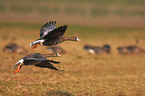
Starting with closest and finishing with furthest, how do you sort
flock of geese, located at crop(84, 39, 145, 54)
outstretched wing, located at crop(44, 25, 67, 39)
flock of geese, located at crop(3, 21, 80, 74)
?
flock of geese, located at crop(3, 21, 80, 74) < outstretched wing, located at crop(44, 25, 67, 39) < flock of geese, located at crop(84, 39, 145, 54)

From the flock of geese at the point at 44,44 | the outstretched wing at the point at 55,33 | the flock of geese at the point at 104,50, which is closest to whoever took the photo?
the flock of geese at the point at 44,44

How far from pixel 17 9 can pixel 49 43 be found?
82.2 m

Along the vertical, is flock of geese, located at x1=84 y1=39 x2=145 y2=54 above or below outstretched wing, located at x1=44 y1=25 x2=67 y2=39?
above

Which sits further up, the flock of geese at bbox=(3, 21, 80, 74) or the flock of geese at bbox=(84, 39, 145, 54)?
the flock of geese at bbox=(84, 39, 145, 54)

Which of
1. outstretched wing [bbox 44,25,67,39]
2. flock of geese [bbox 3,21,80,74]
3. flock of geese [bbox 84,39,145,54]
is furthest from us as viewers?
flock of geese [bbox 84,39,145,54]

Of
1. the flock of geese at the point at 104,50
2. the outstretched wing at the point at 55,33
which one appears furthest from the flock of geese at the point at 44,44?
the flock of geese at the point at 104,50

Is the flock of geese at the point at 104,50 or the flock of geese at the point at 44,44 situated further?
the flock of geese at the point at 104,50

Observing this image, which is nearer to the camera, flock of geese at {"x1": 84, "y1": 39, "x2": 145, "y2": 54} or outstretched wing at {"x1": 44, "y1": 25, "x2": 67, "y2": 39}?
outstretched wing at {"x1": 44, "y1": 25, "x2": 67, "y2": 39}

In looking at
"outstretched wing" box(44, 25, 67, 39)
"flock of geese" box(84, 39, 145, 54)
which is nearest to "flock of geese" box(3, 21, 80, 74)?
"outstretched wing" box(44, 25, 67, 39)

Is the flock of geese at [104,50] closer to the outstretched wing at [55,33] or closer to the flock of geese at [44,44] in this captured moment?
the flock of geese at [44,44]

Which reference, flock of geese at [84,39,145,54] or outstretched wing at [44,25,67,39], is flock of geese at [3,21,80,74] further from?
flock of geese at [84,39,145,54]

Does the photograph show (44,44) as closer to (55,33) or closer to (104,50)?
(55,33)

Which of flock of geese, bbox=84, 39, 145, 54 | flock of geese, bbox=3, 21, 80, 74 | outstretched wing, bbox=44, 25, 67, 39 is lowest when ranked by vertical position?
flock of geese, bbox=3, 21, 80, 74

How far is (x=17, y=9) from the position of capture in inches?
3376
